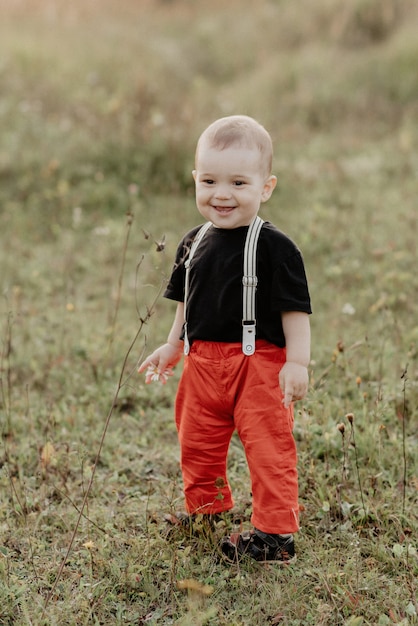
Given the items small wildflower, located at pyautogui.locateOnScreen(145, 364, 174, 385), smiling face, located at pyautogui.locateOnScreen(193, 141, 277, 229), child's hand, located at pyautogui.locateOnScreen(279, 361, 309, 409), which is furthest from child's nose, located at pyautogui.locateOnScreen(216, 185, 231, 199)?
small wildflower, located at pyautogui.locateOnScreen(145, 364, 174, 385)

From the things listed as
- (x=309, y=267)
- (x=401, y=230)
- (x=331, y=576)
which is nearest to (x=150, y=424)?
(x=331, y=576)

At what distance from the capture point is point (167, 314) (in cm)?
525

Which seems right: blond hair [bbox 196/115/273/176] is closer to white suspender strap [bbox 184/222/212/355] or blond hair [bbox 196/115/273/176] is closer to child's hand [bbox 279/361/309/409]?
white suspender strap [bbox 184/222/212/355]

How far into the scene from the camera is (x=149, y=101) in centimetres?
898

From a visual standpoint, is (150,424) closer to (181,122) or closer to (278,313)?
(278,313)

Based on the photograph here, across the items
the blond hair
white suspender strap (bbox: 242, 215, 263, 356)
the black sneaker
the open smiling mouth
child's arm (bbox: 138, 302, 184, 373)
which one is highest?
the blond hair

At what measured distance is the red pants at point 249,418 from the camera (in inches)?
104

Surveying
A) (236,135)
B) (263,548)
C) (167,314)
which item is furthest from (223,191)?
(167,314)

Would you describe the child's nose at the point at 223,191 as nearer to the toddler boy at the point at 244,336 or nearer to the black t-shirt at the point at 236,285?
the toddler boy at the point at 244,336

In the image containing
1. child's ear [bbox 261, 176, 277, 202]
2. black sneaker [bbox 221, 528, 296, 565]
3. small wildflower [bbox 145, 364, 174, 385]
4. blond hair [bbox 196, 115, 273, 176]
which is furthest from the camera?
small wildflower [bbox 145, 364, 174, 385]

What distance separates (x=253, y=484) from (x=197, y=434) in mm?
284

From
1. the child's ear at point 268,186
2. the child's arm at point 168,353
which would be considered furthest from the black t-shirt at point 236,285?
the child's arm at point 168,353

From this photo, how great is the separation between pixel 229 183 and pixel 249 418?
0.85 meters

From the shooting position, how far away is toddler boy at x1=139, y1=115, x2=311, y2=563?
2531 mm
